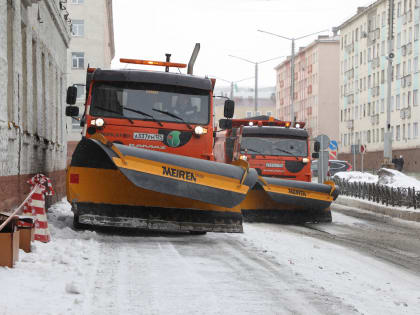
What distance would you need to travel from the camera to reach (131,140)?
547 inches

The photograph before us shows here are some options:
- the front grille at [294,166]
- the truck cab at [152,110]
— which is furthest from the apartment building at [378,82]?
the truck cab at [152,110]

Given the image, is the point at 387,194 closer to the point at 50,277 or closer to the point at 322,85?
the point at 50,277

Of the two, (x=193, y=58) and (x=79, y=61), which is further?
(x=79, y=61)

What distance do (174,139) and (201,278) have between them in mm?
5985

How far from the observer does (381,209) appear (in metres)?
24.2

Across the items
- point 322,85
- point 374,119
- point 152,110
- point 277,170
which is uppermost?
point 322,85

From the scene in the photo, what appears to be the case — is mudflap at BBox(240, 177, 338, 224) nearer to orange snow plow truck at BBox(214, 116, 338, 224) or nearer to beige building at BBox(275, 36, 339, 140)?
orange snow plow truck at BBox(214, 116, 338, 224)

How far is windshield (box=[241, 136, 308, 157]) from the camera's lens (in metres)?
22.2

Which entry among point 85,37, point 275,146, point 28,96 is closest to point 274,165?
point 275,146

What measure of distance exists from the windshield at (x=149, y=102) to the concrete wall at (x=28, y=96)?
62.6 inches

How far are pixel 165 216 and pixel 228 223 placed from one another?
913 millimetres

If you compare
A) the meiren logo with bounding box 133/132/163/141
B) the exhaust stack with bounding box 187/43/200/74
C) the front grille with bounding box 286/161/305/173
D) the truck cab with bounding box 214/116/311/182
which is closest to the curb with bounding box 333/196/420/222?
the truck cab with bounding box 214/116/311/182

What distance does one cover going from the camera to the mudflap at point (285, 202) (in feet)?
56.0

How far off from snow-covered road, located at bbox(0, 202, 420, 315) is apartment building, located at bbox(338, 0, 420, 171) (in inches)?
1909
